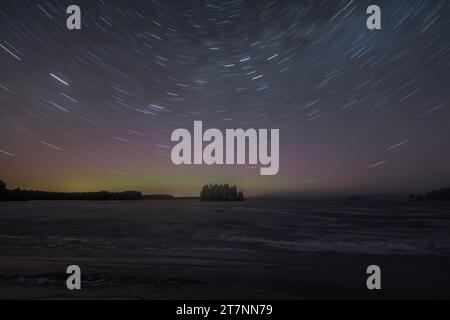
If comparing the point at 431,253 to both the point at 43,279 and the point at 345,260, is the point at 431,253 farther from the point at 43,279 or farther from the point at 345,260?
the point at 43,279

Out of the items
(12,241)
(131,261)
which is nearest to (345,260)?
(131,261)

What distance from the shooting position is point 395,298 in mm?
7008

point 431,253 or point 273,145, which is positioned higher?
point 273,145

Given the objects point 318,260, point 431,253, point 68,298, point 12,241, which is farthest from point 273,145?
point 12,241

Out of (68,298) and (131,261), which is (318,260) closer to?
(131,261)

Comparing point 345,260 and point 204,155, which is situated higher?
point 204,155

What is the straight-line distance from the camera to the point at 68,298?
6.48 m
